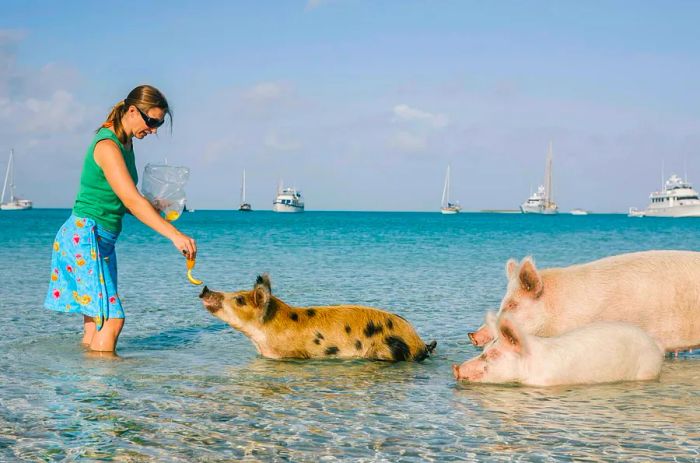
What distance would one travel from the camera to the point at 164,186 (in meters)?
7.83

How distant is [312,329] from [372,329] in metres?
0.62

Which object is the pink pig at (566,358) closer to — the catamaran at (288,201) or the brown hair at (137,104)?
the brown hair at (137,104)

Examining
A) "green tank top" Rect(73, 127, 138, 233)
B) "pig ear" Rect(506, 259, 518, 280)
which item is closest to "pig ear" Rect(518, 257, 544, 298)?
"pig ear" Rect(506, 259, 518, 280)

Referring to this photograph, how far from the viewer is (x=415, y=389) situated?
23.3 feet

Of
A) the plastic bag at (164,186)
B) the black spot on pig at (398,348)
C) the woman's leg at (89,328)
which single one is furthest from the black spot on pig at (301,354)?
the woman's leg at (89,328)

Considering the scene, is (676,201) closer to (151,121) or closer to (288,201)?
(288,201)

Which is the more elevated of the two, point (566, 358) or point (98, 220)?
point (98, 220)

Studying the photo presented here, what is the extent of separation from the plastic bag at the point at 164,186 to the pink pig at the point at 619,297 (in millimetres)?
3082

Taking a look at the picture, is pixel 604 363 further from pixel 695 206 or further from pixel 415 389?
pixel 695 206

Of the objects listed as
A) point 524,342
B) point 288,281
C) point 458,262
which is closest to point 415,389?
point 524,342

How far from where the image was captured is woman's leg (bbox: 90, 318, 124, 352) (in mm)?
7863

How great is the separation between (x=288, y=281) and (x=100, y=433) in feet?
47.1

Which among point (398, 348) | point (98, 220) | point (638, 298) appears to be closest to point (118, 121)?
point (98, 220)

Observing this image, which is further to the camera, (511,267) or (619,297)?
(511,267)
